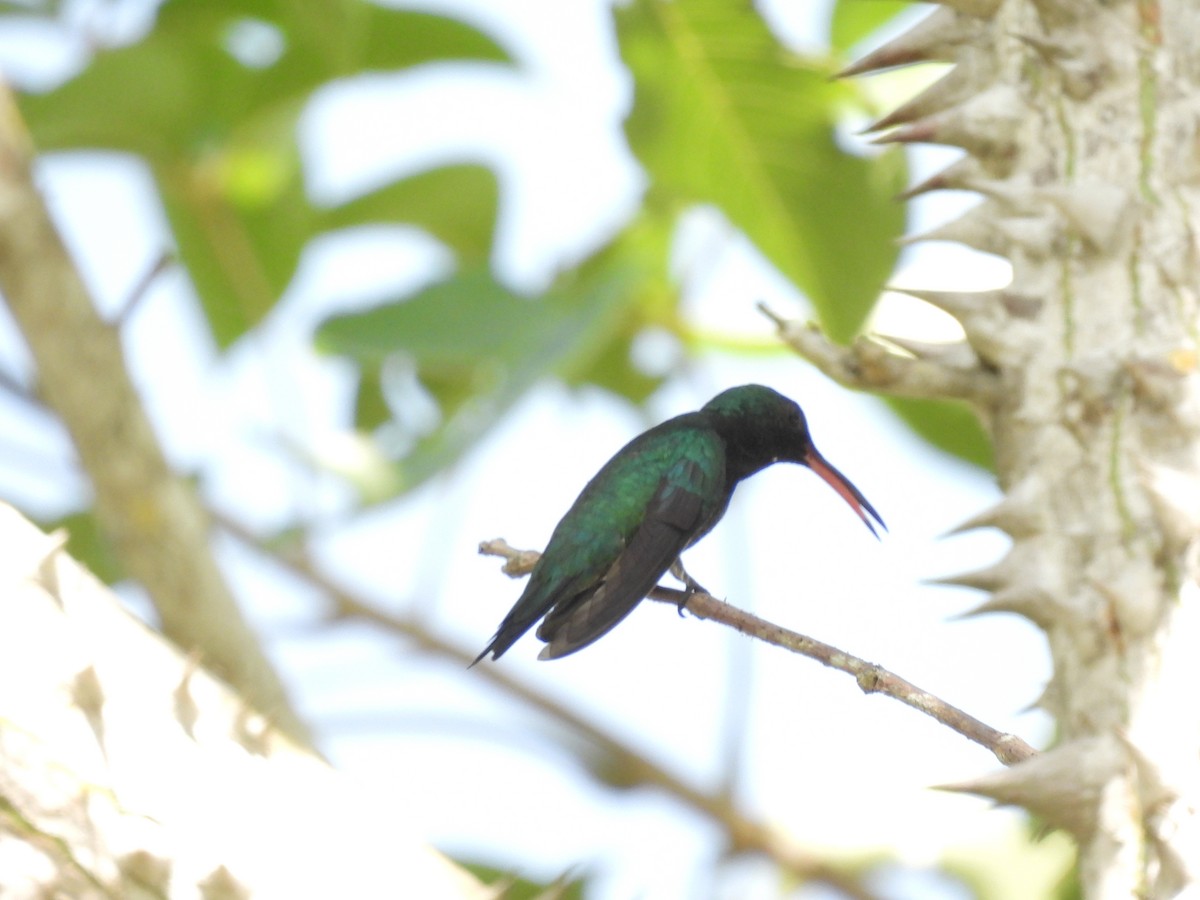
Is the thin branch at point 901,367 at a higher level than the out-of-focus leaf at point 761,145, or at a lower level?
higher

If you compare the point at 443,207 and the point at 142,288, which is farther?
the point at 443,207

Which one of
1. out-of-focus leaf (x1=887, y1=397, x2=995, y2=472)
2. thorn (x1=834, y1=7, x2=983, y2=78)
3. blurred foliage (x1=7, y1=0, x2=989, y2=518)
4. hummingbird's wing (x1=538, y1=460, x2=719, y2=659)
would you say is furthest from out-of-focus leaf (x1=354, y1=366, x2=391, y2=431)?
thorn (x1=834, y1=7, x2=983, y2=78)

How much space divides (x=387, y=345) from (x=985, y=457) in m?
1.52

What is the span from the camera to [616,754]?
3.57m

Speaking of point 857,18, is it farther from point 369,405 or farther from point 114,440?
point 114,440

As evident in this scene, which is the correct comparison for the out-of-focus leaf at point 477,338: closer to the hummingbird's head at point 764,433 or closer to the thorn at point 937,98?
the hummingbird's head at point 764,433

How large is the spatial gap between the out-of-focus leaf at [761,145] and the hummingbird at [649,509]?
287 mm

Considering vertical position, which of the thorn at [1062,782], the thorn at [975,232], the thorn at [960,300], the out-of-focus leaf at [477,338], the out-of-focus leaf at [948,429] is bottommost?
the out-of-focus leaf at [948,429]

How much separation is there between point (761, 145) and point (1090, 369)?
6.59ft

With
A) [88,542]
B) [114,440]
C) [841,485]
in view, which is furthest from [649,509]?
[88,542]

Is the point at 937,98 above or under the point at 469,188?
above

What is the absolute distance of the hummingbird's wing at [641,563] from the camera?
84.2 inches

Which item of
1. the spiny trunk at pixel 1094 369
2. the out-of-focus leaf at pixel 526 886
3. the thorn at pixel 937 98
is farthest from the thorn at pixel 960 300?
the out-of-focus leaf at pixel 526 886

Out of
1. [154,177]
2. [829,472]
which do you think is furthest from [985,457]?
[154,177]
